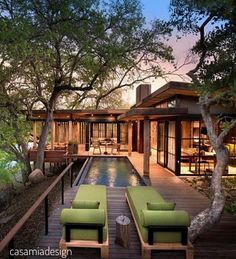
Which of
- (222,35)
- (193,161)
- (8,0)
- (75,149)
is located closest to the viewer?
(222,35)

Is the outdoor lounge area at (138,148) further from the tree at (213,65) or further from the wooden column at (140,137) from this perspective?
the wooden column at (140,137)

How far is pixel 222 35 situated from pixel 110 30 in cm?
938

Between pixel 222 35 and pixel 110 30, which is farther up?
pixel 110 30

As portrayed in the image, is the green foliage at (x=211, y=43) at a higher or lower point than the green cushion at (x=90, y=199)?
higher

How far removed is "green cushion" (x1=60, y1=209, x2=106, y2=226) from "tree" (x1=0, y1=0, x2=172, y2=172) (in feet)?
14.1

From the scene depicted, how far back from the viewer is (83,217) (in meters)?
5.21

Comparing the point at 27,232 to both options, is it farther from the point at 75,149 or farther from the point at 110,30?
the point at 75,149

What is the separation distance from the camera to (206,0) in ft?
17.4

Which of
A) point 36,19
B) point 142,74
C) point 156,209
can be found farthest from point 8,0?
point 142,74

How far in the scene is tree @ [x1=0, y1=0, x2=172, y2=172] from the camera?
9219 mm

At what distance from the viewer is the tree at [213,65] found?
18.7 feet

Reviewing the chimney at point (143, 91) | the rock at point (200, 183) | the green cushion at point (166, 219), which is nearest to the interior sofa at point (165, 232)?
the green cushion at point (166, 219)

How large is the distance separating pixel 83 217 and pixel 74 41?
9.98m

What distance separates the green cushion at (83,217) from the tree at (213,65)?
1.75m
